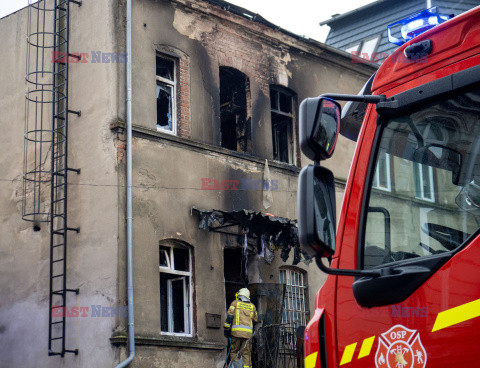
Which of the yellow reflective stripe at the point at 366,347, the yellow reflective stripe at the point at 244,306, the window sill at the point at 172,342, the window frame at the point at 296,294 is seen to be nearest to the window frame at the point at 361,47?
the window frame at the point at 296,294

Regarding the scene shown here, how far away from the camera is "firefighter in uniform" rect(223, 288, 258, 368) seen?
1441 centimetres

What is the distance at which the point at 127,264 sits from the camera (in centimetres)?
1391

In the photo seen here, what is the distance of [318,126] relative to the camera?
11.8ft

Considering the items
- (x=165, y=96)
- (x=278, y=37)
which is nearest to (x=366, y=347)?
(x=165, y=96)

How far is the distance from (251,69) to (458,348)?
1469 centimetres

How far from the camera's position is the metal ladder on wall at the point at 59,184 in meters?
14.5

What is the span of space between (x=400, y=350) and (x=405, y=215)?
2.21 ft

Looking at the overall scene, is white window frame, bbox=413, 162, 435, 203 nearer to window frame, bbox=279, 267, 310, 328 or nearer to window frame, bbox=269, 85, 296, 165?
window frame, bbox=279, 267, 310, 328

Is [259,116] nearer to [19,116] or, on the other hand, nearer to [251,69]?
[251,69]

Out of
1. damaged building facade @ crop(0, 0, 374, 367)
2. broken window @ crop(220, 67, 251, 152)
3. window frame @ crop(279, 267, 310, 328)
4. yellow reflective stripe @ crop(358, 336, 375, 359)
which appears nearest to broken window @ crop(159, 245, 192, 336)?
damaged building facade @ crop(0, 0, 374, 367)

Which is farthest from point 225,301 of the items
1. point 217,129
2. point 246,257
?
point 217,129

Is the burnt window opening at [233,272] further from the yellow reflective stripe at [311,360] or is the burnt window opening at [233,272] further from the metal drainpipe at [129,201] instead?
Result: the yellow reflective stripe at [311,360]

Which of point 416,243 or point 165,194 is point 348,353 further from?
point 165,194

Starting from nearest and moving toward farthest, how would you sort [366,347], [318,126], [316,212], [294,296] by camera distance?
[316,212], [318,126], [366,347], [294,296]
